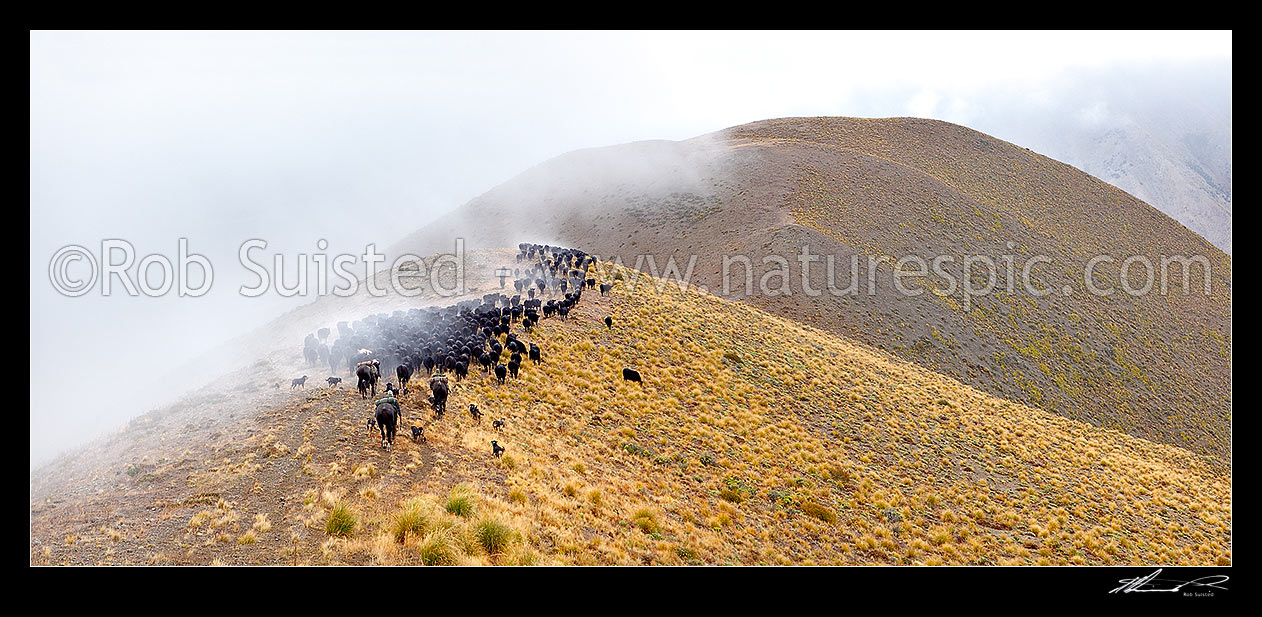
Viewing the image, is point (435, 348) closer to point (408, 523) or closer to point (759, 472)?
point (408, 523)

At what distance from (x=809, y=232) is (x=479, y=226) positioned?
51865 millimetres

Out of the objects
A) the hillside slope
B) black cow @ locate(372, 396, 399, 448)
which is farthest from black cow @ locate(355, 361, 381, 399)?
black cow @ locate(372, 396, 399, 448)

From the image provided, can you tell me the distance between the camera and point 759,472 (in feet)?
67.9

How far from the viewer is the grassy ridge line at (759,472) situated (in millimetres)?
12953

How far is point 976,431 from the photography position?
1276 inches

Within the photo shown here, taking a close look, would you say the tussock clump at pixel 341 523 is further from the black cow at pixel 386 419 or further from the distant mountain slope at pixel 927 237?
the distant mountain slope at pixel 927 237

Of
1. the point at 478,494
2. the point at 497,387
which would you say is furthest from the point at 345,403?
the point at 478,494
